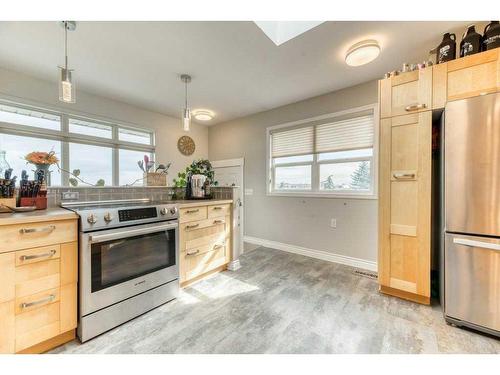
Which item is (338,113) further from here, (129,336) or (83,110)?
(83,110)

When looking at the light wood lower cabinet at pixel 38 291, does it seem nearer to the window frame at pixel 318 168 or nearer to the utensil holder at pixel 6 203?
the utensil holder at pixel 6 203

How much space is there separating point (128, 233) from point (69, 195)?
3.14 ft


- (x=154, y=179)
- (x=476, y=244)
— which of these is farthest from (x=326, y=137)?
(x=154, y=179)

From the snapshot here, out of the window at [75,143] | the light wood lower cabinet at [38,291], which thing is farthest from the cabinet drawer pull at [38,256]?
the window at [75,143]

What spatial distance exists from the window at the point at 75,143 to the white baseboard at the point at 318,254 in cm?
282

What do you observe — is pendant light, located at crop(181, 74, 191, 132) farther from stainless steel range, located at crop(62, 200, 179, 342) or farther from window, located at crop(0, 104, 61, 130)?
window, located at crop(0, 104, 61, 130)

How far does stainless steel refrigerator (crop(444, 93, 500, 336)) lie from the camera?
1.42 m

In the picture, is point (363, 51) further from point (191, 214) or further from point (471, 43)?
point (191, 214)

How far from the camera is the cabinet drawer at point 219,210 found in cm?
240

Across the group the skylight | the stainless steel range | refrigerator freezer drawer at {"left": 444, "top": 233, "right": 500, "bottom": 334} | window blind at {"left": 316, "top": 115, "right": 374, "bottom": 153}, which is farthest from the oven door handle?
window blind at {"left": 316, "top": 115, "right": 374, "bottom": 153}

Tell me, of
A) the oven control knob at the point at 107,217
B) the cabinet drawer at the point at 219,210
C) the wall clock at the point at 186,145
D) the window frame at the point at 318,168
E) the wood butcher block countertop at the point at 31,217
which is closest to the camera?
the wood butcher block countertop at the point at 31,217

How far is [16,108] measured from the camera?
268 cm
